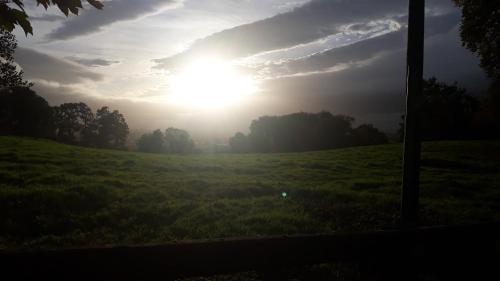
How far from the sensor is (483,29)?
24125mm

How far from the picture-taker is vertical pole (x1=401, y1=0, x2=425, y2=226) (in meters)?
6.49

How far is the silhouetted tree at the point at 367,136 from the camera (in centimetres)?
9281

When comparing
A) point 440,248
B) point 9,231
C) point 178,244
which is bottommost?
point 9,231

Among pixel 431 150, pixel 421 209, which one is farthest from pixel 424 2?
pixel 431 150

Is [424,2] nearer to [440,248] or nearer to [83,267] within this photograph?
[440,248]

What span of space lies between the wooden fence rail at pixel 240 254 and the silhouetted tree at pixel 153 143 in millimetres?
108347

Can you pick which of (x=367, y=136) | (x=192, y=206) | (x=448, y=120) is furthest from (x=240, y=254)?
(x=367, y=136)

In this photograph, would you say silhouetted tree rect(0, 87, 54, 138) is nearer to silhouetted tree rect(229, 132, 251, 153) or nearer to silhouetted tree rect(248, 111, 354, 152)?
silhouetted tree rect(229, 132, 251, 153)

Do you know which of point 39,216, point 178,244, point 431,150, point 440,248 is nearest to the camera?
point 178,244

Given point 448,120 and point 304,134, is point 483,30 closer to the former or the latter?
point 448,120

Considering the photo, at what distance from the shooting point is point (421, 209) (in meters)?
13.9

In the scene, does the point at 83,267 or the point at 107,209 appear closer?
the point at 83,267

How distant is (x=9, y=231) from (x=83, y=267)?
30.7ft

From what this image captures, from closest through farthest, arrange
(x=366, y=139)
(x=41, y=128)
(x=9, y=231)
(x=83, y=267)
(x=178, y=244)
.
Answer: (x=83, y=267), (x=178, y=244), (x=9, y=231), (x=41, y=128), (x=366, y=139)
